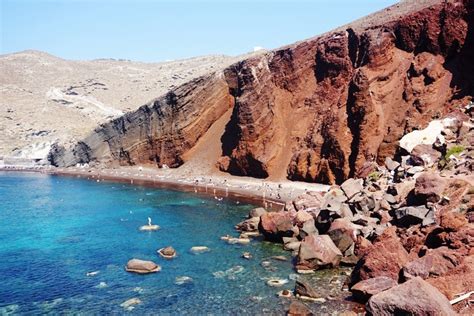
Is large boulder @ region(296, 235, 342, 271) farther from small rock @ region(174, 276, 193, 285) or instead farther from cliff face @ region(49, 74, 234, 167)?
cliff face @ region(49, 74, 234, 167)

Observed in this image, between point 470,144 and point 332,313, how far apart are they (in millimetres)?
31696

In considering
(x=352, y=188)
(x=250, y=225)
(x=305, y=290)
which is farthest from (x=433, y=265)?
(x=250, y=225)

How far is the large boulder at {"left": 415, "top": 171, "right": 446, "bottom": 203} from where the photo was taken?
40.2 m

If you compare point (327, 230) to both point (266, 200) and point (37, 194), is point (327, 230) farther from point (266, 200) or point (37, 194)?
point (37, 194)

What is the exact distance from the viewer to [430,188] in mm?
40812

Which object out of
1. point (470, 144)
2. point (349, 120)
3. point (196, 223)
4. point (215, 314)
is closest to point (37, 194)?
point (196, 223)

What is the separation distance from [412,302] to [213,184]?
75.1 m

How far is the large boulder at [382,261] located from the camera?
33531 millimetres

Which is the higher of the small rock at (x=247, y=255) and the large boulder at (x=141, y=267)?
the large boulder at (x=141, y=267)

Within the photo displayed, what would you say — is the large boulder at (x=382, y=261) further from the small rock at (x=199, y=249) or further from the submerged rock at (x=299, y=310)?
the small rock at (x=199, y=249)

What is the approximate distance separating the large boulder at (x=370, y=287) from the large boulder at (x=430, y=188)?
11.8m

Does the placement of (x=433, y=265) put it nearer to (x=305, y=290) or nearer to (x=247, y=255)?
(x=305, y=290)

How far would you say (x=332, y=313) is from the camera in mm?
30594

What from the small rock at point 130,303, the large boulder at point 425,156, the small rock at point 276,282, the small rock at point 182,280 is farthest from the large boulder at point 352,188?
the small rock at point 130,303
